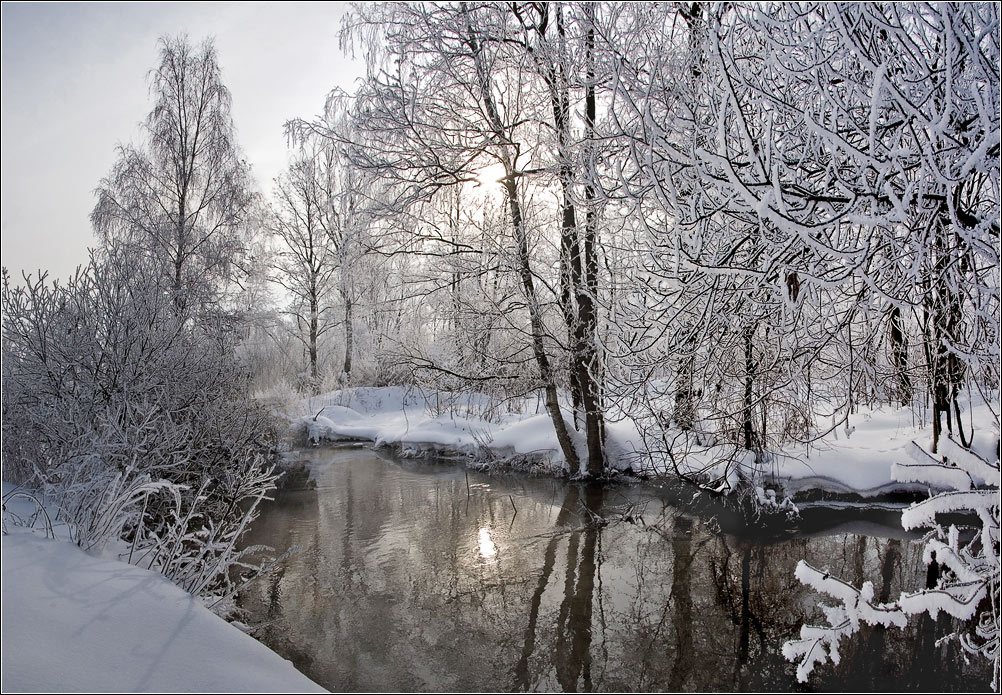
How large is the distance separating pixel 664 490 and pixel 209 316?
983 centimetres

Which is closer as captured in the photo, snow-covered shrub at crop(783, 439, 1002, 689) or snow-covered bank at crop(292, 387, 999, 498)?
snow-covered shrub at crop(783, 439, 1002, 689)

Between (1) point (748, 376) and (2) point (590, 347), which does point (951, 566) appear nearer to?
(1) point (748, 376)

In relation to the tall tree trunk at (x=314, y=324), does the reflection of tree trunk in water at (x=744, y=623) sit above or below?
below

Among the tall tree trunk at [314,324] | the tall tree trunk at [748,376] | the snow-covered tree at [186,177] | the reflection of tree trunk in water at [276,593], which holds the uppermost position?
the snow-covered tree at [186,177]

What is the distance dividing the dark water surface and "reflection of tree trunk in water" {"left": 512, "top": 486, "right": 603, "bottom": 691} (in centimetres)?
2

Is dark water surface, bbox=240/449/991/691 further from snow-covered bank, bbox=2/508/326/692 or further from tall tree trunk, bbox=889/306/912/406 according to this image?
tall tree trunk, bbox=889/306/912/406

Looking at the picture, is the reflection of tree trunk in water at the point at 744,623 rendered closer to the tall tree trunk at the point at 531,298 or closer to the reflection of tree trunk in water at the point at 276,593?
the tall tree trunk at the point at 531,298

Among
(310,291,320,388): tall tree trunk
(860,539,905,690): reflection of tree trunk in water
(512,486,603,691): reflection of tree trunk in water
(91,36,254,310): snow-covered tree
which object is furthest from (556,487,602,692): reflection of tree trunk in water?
(310,291,320,388): tall tree trunk

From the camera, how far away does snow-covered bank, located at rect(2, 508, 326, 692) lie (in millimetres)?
2547

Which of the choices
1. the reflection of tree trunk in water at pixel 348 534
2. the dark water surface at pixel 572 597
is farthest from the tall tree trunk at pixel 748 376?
the reflection of tree trunk in water at pixel 348 534

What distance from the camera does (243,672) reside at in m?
2.84

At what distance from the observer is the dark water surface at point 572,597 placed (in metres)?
4.51

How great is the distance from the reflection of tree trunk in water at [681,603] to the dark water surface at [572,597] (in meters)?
0.02

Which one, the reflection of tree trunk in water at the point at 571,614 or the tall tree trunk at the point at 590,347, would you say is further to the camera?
the tall tree trunk at the point at 590,347
